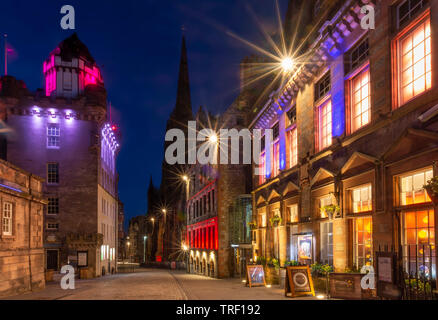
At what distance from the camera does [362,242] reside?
14383 mm

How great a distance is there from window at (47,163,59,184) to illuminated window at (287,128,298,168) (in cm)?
2718

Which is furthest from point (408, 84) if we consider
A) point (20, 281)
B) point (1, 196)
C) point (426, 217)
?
point (20, 281)

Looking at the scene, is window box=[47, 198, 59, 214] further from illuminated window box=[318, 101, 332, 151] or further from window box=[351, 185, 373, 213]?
window box=[351, 185, 373, 213]

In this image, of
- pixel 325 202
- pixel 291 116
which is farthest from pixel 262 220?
pixel 325 202

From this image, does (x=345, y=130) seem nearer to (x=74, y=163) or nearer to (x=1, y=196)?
(x=1, y=196)

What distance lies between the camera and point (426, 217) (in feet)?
35.3

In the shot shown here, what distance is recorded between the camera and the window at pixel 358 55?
14.1 metres

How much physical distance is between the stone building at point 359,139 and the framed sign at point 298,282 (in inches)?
45.0

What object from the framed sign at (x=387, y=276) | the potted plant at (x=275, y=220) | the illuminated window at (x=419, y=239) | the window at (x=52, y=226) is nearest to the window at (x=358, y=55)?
the illuminated window at (x=419, y=239)

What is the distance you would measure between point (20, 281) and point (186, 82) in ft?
471

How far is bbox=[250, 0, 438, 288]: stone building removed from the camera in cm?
1081

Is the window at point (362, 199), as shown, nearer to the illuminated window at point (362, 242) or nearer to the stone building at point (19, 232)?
the illuminated window at point (362, 242)

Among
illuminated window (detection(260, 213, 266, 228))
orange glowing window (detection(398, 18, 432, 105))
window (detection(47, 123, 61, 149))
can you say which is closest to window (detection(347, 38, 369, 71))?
orange glowing window (detection(398, 18, 432, 105))

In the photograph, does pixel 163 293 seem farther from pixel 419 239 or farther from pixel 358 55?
pixel 358 55
